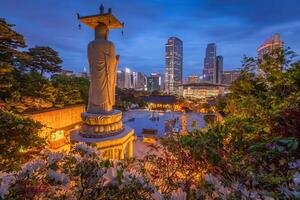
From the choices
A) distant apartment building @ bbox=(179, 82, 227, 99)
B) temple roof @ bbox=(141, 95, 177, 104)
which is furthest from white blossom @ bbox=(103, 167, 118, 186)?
distant apartment building @ bbox=(179, 82, 227, 99)

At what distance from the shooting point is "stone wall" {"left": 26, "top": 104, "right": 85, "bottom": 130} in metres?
6.86

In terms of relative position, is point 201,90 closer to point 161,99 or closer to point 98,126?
point 161,99

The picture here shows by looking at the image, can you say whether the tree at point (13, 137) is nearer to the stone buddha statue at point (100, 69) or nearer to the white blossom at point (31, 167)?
the white blossom at point (31, 167)

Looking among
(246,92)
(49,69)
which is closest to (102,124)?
(246,92)

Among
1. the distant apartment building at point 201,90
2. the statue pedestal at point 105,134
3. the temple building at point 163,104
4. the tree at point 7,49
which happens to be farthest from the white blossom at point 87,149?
the distant apartment building at point 201,90

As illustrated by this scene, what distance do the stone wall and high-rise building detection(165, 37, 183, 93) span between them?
84493 mm

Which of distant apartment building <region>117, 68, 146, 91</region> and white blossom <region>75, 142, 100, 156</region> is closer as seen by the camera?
white blossom <region>75, 142, 100, 156</region>

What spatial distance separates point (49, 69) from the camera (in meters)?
Result: 10.4

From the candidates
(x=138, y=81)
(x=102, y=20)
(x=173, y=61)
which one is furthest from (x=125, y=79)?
(x=102, y=20)

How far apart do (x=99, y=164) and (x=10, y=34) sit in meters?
6.22

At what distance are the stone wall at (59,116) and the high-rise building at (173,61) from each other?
3326 inches

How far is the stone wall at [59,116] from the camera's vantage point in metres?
6.86

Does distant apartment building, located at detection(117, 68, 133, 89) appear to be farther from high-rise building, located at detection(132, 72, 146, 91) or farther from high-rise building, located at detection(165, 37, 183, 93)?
high-rise building, located at detection(165, 37, 183, 93)

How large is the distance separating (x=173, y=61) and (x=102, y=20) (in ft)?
305
